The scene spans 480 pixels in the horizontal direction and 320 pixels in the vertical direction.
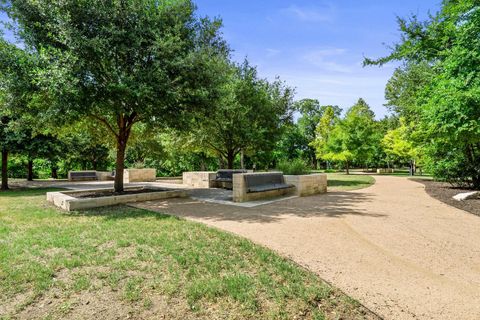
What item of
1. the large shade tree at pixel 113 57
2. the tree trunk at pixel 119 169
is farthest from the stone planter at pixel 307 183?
the tree trunk at pixel 119 169

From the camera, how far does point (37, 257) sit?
154 inches

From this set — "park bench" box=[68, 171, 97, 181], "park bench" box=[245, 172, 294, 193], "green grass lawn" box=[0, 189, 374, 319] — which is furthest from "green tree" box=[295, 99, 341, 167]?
"green grass lawn" box=[0, 189, 374, 319]

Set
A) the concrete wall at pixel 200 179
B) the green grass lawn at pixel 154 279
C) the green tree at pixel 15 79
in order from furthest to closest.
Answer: the concrete wall at pixel 200 179
the green tree at pixel 15 79
the green grass lawn at pixel 154 279

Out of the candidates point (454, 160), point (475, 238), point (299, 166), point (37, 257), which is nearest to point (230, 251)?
point (37, 257)

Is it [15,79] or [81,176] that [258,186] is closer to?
[15,79]

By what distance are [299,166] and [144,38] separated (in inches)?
303

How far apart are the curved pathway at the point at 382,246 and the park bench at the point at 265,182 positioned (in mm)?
1359

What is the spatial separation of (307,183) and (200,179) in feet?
21.9

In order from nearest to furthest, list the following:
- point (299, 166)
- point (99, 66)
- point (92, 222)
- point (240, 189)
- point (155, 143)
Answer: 1. point (92, 222)
2. point (99, 66)
3. point (240, 189)
4. point (299, 166)
5. point (155, 143)

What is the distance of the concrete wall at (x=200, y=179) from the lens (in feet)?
48.0

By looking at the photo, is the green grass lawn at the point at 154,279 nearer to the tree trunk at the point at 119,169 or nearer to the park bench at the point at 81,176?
the tree trunk at the point at 119,169

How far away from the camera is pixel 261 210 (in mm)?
7582

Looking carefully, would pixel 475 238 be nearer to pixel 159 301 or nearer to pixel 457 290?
pixel 457 290

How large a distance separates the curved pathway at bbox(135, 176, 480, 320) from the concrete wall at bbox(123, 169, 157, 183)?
1146 cm
